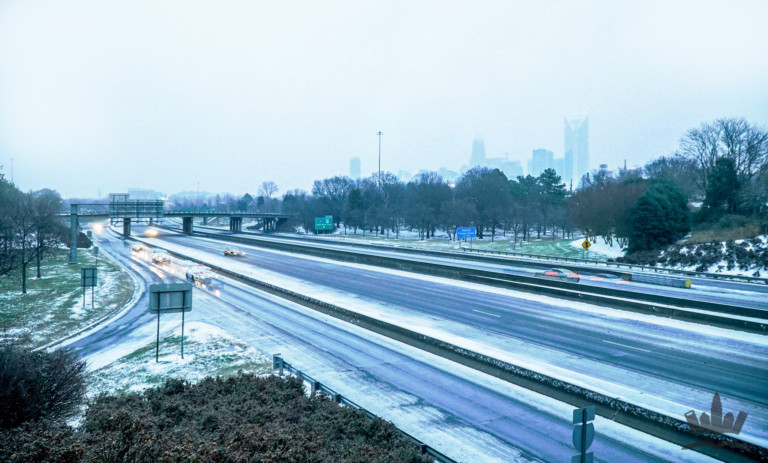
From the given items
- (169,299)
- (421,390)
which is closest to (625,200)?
(421,390)

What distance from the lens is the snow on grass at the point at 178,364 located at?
15.4 metres

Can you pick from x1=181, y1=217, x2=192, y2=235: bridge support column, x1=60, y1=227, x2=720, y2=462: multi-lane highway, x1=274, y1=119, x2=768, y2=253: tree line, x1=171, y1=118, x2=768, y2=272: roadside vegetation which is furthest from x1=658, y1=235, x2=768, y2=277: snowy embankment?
x1=181, y1=217, x2=192, y2=235: bridge support column

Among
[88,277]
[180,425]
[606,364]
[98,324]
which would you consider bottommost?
[98,324]

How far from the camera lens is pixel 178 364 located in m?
17.2

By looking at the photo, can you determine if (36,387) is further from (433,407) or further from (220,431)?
(433,407)

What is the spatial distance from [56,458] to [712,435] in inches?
501

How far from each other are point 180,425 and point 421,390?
7148mm

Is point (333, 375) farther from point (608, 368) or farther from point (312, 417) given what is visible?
point (608, 368)

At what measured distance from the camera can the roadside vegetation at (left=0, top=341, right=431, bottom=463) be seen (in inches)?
290

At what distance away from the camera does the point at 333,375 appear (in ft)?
52.2

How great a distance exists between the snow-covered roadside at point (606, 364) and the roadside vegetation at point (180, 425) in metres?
7.38

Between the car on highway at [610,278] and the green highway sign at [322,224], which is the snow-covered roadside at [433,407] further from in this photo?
the green highway sign at [322,224]

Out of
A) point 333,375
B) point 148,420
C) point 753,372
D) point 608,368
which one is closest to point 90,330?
point 333,375

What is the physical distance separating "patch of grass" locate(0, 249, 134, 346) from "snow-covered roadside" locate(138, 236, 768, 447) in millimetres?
12879
